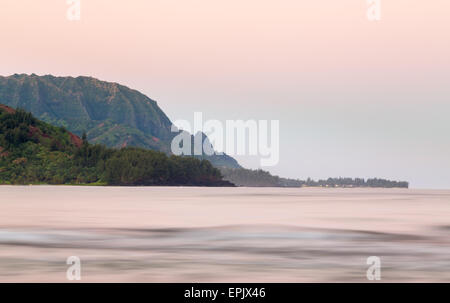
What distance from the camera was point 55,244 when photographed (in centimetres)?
3828

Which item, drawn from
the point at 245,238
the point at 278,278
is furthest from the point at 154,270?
the point at 245,238

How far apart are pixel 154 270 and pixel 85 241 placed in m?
14.2

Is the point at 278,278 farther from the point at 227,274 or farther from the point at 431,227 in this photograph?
the point at 431,227

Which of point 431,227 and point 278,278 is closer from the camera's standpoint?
point 278,278

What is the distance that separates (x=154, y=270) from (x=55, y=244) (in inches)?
506
